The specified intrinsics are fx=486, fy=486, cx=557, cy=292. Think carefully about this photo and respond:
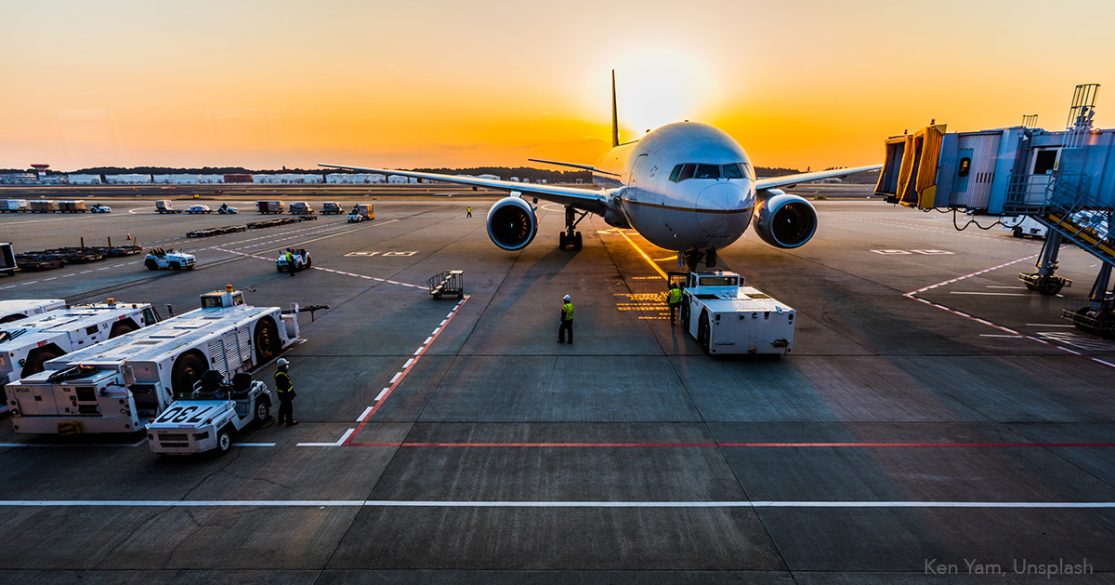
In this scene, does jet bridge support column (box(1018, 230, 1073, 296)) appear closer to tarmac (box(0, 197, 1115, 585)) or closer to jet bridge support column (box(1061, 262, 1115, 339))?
jet bridge support column (box(1061, 262, 1115, 339))

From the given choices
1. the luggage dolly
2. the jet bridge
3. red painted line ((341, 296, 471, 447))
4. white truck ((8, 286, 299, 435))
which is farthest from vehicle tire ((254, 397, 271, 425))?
the jet bridge

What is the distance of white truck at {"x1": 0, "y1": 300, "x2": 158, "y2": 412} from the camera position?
11.5 m

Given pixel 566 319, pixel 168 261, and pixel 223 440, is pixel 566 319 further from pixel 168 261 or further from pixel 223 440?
pixel 168 261

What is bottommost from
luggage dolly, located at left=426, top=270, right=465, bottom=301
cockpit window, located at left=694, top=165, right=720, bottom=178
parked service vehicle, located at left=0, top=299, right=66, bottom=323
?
luggage dolly, located at left=426, top=270, right=465, bottom=301

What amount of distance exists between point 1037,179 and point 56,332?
1281 inches

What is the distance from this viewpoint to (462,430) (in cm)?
1044

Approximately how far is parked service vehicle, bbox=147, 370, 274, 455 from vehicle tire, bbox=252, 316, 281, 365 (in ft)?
12.6

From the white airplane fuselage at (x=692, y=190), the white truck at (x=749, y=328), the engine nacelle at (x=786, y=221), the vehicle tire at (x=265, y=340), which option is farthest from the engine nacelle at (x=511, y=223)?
the white truck at (x=749, y=328)

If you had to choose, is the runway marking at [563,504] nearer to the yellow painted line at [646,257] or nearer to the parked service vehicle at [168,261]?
the yellow painted line at [646,257]

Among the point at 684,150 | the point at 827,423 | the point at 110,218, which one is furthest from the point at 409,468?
the point at 110,218

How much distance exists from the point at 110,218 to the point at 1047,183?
283 feet

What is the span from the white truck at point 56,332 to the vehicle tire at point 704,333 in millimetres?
17234

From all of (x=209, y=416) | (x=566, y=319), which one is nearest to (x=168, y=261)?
(x=209, y=416)

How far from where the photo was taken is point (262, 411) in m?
10.7
